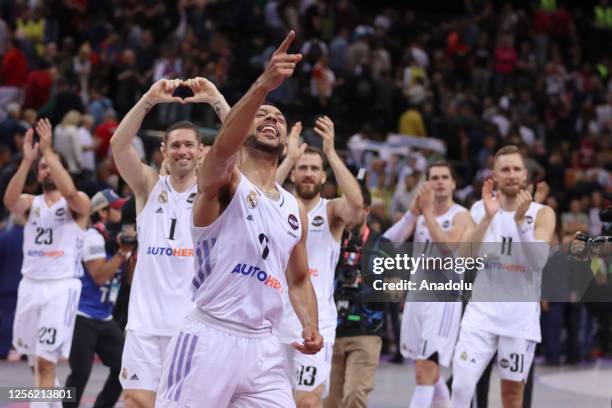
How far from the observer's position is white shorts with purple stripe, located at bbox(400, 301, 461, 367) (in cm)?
1111

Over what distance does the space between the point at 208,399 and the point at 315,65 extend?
16.8 meters

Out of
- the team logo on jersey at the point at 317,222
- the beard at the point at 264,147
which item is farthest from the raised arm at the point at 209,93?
the team logo on jersey at the point at 317,222

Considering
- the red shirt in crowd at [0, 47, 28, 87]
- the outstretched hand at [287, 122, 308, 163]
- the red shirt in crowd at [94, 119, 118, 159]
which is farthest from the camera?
the red shirt in crowd at [0, 47, 28, 87]

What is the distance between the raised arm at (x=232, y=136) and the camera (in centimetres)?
580

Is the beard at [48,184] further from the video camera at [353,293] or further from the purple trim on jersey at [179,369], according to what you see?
the purple trim on jersey at [179,369]

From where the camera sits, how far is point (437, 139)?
2300 centimetres

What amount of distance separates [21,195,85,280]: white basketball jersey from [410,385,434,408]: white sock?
3.55 meters

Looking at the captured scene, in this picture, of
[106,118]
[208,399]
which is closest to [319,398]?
[208,399]

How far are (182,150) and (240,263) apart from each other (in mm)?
2503

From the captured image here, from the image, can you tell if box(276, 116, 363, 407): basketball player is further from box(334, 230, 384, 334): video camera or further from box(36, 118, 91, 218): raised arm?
box(36, 118, 91, 218): raised arm

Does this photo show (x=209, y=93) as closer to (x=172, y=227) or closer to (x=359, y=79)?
(x=172, y=227)

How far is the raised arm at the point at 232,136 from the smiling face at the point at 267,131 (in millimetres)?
367

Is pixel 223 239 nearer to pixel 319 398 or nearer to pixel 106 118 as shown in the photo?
pixel 319 398

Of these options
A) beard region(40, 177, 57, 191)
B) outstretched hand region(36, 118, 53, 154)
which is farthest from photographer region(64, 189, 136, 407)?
outstretched hand region(36, 118, 53, 154)
